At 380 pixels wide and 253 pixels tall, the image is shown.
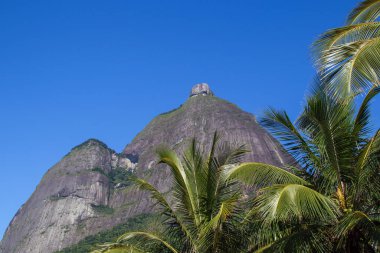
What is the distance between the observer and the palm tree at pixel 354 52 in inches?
266

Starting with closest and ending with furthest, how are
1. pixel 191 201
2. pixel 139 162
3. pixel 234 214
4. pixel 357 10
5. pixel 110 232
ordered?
1. pixel 357 10
2. pixel 234 214
3. pixel 191 201
4. pixel 110 232
5. pixel 139 162

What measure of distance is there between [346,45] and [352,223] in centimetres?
252

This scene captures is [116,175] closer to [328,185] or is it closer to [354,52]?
[328,185]

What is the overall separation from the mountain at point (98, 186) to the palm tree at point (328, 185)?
426 feet

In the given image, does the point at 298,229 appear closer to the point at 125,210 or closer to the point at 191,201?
the point at 191,201

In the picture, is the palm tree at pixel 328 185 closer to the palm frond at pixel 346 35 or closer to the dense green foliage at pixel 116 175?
the palm frond at pixel 346 35

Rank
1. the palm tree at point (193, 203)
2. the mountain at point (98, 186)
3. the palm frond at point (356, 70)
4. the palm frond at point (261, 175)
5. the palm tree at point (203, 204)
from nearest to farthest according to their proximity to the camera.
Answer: the palm frond at point (356, 70) < the palm frond at point (261, 175) < the palm tree at point (203, 204) < the palm tree at point (193, 203) < the mountain at point (98, 186)

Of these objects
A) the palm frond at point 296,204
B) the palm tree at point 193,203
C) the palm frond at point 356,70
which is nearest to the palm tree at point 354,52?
the palm frond at point 356,70

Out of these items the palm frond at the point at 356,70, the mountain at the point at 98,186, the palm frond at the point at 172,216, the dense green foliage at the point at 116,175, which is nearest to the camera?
the palm frond at the point at 356,70

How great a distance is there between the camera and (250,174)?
9.38m

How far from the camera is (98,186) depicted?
577 ft

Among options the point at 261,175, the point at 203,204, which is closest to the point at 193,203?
the point at 203,204

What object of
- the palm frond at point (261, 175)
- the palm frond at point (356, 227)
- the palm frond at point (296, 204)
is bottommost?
the palm frond at point (356, 227)

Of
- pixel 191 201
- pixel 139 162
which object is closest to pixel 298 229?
pixel 191 201
